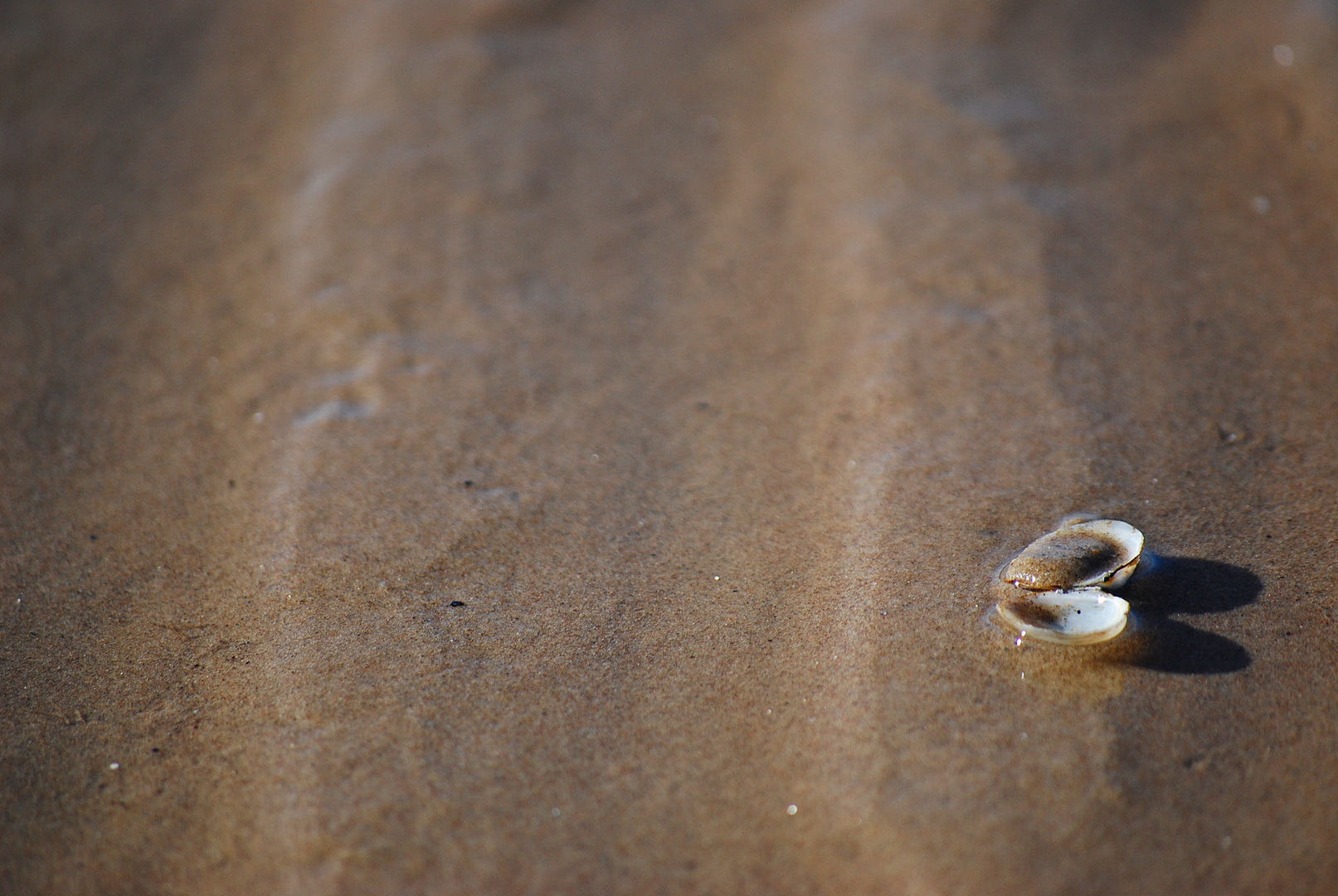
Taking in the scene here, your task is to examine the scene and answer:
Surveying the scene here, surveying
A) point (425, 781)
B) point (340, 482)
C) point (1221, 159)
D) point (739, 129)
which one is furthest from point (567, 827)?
point (1221, 159)

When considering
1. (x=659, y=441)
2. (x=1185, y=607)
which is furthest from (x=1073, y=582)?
(x=659, y=441)

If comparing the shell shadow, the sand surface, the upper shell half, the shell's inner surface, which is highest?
the sand surface

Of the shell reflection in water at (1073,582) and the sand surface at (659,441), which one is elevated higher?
the sand surface at (659,441)

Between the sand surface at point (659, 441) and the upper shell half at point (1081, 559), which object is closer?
the sand surface at point (659, 441)

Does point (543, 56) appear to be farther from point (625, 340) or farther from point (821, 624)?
point (821, 624)

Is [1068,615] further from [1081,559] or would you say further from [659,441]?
[659,441]

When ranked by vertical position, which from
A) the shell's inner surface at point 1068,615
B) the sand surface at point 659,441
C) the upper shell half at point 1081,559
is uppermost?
the sand surface at point 659,441
